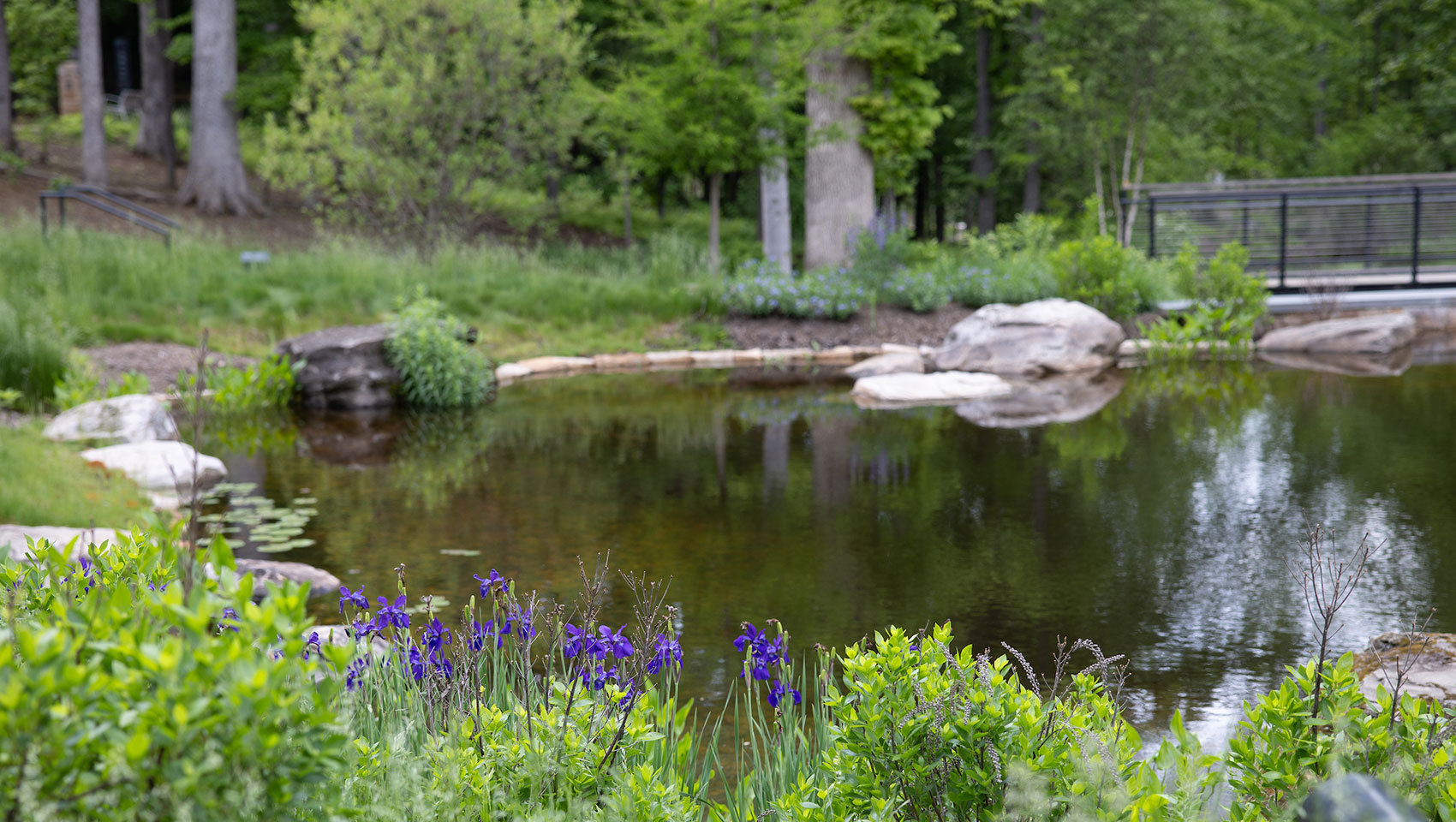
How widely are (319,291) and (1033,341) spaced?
7.26 meters

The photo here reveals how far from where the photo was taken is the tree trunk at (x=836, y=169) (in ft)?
49.5

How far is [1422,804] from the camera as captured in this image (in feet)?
6.42

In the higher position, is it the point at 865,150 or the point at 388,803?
the point at 865,150

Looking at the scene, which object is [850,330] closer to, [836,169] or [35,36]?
[836,169]

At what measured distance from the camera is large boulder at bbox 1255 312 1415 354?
12.0m

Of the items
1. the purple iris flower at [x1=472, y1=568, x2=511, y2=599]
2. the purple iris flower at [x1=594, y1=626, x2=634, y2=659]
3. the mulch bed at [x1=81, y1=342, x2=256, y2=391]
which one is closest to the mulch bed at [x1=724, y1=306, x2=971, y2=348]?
the mulch bed at [x1=81, y1=342, x2=256, y2=391]

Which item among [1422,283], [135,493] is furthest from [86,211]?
[1422,283]

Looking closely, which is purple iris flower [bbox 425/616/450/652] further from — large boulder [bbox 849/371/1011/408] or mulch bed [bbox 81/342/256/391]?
mulch bed [bbox 81/342/256/391]

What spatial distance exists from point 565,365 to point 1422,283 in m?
10.7

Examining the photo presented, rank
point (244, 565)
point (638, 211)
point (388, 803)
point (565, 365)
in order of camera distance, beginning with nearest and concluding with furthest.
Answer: point (388, 803), point (244, 565), point (565, 365), point (638, 211)

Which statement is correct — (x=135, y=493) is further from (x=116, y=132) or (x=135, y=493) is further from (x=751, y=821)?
(x=116, y=132)

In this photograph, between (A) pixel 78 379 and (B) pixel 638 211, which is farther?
(B) pixel 638 211

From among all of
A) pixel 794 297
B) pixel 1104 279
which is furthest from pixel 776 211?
pixel 1104 279

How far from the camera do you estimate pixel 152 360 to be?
1011cm
